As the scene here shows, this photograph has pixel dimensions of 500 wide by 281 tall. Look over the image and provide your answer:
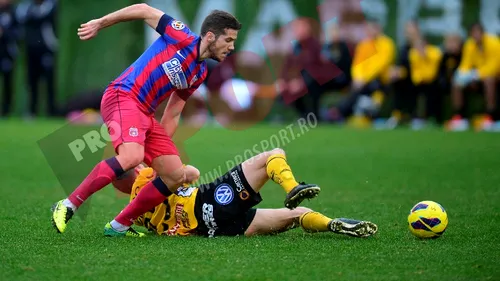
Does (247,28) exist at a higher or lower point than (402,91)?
higher

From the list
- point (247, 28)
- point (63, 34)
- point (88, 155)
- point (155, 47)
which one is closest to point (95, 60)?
point (63, 34)

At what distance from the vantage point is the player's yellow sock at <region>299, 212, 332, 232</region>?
645 centimetres

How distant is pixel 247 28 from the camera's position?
19891 mm

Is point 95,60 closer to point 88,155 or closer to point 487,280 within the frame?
point 88,155

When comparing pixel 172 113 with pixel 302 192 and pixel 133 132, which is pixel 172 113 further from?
pixel 302 192

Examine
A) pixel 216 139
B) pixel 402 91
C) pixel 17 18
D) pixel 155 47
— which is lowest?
pixel 402 91

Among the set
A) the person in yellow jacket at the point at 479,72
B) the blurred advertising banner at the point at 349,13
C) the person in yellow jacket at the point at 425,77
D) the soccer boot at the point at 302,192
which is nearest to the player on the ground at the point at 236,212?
the soccer boot at the point at 302,192

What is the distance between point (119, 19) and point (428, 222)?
113 inches

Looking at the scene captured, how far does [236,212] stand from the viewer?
642 centimetres

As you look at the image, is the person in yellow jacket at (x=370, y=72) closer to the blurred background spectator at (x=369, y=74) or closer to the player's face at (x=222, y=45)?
the blurred background spectator at (x=369, y=74)

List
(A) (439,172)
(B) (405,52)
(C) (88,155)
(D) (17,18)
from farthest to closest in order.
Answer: (D) (17,18), (B) (405,52), (C) (88,155), (A) (439,172)

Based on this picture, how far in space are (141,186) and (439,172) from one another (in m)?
5.45

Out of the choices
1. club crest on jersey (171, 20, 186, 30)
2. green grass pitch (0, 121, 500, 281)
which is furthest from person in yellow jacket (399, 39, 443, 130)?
club crest on jersey (171, 20, 186, 30)

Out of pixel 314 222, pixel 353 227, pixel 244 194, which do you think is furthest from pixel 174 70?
pixel 353 227
